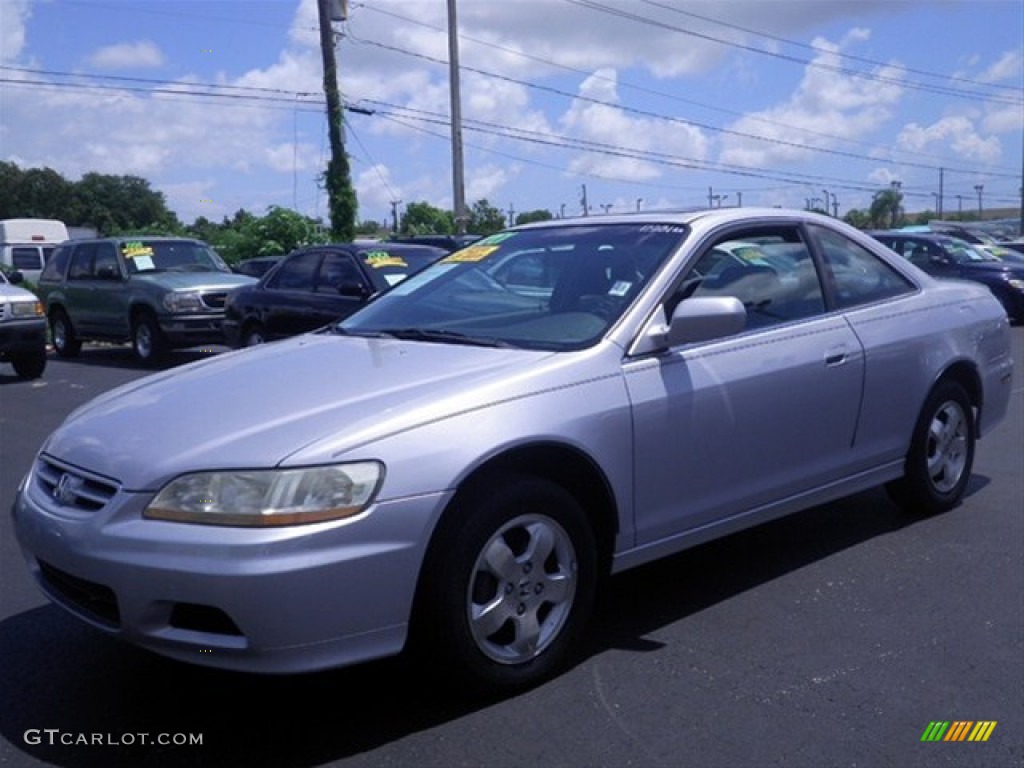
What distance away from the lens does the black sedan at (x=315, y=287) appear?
1166 centimetres

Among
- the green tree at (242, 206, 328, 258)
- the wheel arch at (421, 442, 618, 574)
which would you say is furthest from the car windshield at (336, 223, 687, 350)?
the green tree at (242, 206, 328, 258)

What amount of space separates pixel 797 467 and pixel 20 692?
10.1ft

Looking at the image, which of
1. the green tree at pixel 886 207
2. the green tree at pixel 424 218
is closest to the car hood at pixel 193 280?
the green tree at pixel 424 218

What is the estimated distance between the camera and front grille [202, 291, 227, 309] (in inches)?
587

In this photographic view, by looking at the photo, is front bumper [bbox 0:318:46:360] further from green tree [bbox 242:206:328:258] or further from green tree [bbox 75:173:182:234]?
green tree [bbox 75:173:182:234]

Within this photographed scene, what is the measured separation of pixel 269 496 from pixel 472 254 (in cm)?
231

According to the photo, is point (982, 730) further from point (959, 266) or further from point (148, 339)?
point (959, 266)

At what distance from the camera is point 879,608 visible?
454 centimetres

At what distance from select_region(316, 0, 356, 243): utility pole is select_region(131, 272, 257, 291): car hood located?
9.24m

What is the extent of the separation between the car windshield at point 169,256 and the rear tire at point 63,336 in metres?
1.84

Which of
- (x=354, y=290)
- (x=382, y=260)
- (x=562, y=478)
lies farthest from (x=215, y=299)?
(x=562, y=478)

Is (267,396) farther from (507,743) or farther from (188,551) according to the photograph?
(507,743)

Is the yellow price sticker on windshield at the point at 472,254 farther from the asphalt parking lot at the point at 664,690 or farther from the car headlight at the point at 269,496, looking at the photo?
the car headlight at the point at 269,496

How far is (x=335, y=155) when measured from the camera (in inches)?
997
